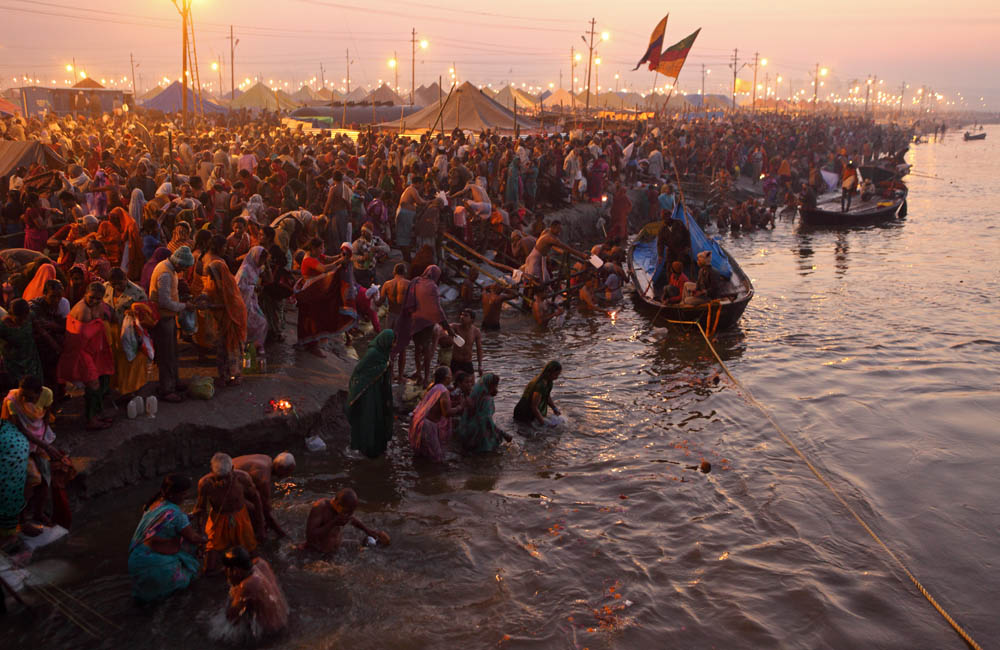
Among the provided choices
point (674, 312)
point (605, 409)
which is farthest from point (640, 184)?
point (605, 409)

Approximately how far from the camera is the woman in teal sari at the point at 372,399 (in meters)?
7.76

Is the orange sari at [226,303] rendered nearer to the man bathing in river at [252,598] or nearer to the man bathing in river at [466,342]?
the man bathing in river at [466,342]

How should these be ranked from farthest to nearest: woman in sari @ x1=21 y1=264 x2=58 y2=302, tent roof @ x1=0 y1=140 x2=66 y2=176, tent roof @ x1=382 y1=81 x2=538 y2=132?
tent roof @ x1=382 y1=81 x2=538 y2=132 < tent roof @ x1=0 y1=140 x2=66 y2=176 < woman in sari @ x1=21 y1=264 x2=58 y2=302

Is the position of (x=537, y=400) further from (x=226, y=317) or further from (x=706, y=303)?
(x=706, y=303)

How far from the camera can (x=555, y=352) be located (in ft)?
42.5

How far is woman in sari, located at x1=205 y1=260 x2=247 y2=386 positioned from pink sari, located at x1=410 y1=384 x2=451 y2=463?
218 centimetres

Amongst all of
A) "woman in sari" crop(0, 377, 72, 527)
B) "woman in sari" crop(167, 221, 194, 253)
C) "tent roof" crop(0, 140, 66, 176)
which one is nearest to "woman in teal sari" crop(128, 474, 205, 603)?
"woman in sari" crop(0, 377, 72, 527)

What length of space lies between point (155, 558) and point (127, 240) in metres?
5.42

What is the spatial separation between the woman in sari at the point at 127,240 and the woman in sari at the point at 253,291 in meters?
1.51

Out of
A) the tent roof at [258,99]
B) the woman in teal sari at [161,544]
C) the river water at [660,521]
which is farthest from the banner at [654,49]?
the tent roof at [258,99]

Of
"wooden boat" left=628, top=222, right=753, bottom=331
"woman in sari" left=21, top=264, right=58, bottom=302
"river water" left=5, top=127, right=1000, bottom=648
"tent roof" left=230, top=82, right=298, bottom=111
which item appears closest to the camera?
"river water" left=5, top=127, right=1000, bottom=648

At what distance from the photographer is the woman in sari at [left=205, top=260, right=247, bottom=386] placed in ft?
27.1

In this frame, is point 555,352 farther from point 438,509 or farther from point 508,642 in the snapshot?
point 508,642

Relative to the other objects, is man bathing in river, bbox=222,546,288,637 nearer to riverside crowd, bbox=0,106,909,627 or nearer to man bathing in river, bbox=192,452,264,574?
riverside crowd, bbox=0,106,909,627
